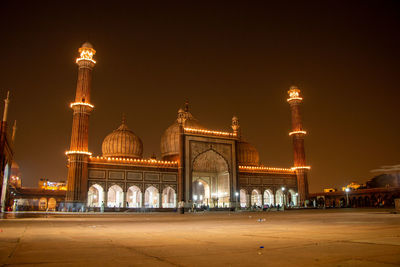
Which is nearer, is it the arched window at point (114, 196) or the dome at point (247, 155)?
the arched window at point (114, 196)

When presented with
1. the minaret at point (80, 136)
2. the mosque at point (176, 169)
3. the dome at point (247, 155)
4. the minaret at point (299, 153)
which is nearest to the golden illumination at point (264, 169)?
the mosque at point (176, 169)

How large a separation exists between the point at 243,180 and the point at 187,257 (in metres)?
39.5

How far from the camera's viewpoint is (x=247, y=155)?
48344 mm

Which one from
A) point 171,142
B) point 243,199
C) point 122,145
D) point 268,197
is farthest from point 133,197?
point 268,197

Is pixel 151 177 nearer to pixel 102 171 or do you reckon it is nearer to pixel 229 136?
pixel 102 171

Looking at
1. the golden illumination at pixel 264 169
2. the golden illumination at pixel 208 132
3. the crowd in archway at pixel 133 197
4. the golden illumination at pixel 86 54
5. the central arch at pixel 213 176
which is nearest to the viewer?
the golden illumination at pixel 86 54

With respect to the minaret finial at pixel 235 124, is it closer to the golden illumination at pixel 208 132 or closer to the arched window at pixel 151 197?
the golden illumination at pixel 208 132

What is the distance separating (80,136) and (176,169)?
34.5 ft

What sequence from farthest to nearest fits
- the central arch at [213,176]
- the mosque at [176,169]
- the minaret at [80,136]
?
the central arch at [213,176] < the mosque at [176,169] < the minaret at [80,136]

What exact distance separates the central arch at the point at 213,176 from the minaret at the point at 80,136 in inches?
483

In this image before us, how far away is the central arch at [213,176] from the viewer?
40844 mm

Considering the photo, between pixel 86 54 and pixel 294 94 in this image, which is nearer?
pixel 86 54

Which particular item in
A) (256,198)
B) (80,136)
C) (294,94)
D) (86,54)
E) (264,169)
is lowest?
(256,198)

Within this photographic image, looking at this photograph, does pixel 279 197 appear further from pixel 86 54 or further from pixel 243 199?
pixel 86 54
